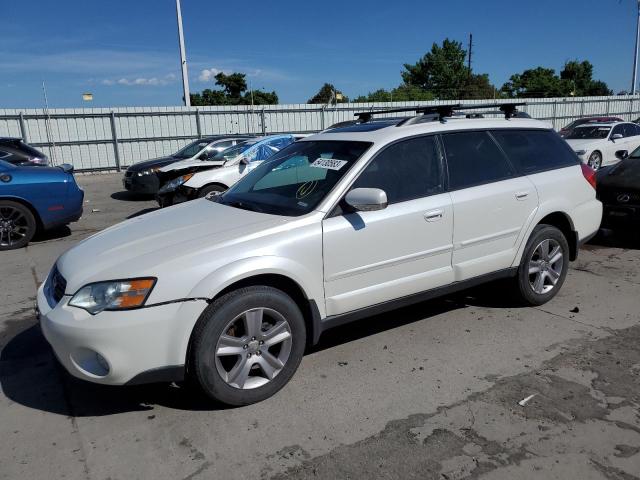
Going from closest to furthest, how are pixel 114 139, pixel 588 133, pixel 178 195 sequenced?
pixel 178 195 < pixel 588 133 < pixel 114 139

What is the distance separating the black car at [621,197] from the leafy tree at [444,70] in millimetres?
52902

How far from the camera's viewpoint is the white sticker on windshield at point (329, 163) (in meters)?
3.69

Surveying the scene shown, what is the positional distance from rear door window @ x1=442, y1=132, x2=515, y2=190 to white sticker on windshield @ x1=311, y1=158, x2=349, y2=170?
35.5 inches

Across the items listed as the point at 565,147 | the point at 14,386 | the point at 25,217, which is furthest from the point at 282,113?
the point at 14,386

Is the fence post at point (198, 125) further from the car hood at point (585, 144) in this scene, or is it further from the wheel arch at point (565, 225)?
the wheel arch at point (565, 225)

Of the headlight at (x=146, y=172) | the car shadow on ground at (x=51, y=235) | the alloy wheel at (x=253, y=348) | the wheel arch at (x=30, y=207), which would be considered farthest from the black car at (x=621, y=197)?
the headlight at (x=146, y=172)

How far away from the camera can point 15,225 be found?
761 cm

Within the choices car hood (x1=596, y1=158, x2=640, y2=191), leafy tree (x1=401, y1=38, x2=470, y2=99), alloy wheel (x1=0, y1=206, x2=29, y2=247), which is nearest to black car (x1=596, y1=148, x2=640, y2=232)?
car hood (x1=596, y1=158, x2=640, y2=191)

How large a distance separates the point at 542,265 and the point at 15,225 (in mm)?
7206

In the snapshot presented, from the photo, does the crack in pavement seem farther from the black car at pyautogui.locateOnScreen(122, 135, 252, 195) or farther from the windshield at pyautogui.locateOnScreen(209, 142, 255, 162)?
the black car at pyautogui.locateOnScreen(122, 135, 252, 195)

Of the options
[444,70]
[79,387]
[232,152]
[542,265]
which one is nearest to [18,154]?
[232,152]

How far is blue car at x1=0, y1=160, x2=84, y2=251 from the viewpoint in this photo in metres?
7.48

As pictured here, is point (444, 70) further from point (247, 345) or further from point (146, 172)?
point (247, 345)

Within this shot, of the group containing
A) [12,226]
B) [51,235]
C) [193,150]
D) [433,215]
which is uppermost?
[193,150]
